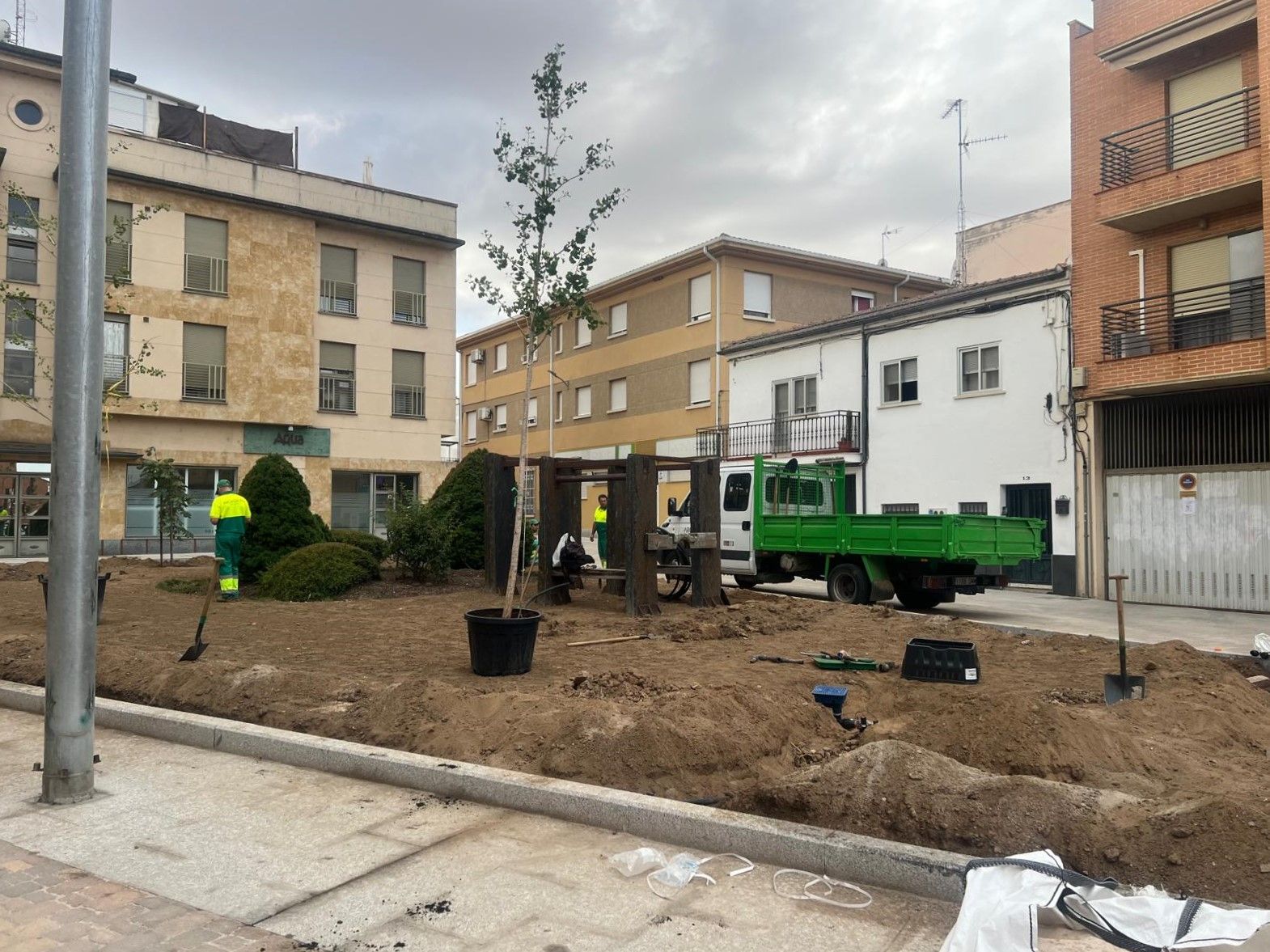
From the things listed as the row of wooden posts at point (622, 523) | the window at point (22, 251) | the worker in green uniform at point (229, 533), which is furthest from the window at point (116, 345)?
the row of wooden posts at point (622, 523)

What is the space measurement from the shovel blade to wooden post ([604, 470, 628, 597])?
20.8 feet

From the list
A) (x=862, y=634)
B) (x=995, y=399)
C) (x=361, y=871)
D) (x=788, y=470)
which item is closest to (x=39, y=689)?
(x=361, y=871)

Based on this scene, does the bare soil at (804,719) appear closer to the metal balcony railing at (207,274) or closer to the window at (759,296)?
the metal balcony railing at (207,274)

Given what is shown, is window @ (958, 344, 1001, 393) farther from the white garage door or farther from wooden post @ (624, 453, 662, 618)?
wooden post @ (624, 453, 662, 618)

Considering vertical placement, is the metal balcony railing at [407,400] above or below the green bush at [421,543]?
above

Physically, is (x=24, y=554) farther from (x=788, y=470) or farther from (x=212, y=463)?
(x=788, y=470)

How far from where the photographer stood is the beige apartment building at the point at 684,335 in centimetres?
3138

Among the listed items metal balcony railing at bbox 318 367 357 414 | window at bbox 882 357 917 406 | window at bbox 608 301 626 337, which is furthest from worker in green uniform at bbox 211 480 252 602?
window at bbox 608 301 626 337

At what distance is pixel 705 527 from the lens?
498 inches

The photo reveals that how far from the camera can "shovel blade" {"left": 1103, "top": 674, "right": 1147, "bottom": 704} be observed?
7031mm

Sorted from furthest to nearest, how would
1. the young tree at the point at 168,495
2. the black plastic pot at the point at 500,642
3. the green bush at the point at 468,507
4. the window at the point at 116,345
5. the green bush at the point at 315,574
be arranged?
1. the window at the point at 116,345
2. the young tree at the point at 168,495
3. the green bush at the point at 468,507
4. the green bush at the point at 315,574
5. the black plastic pot at the point at 500,642

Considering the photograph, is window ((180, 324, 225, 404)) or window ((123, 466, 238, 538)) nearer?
window ((123, 466, 238, 538))

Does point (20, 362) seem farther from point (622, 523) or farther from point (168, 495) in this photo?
point (622, 523)

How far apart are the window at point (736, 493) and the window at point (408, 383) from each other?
1753 cm
